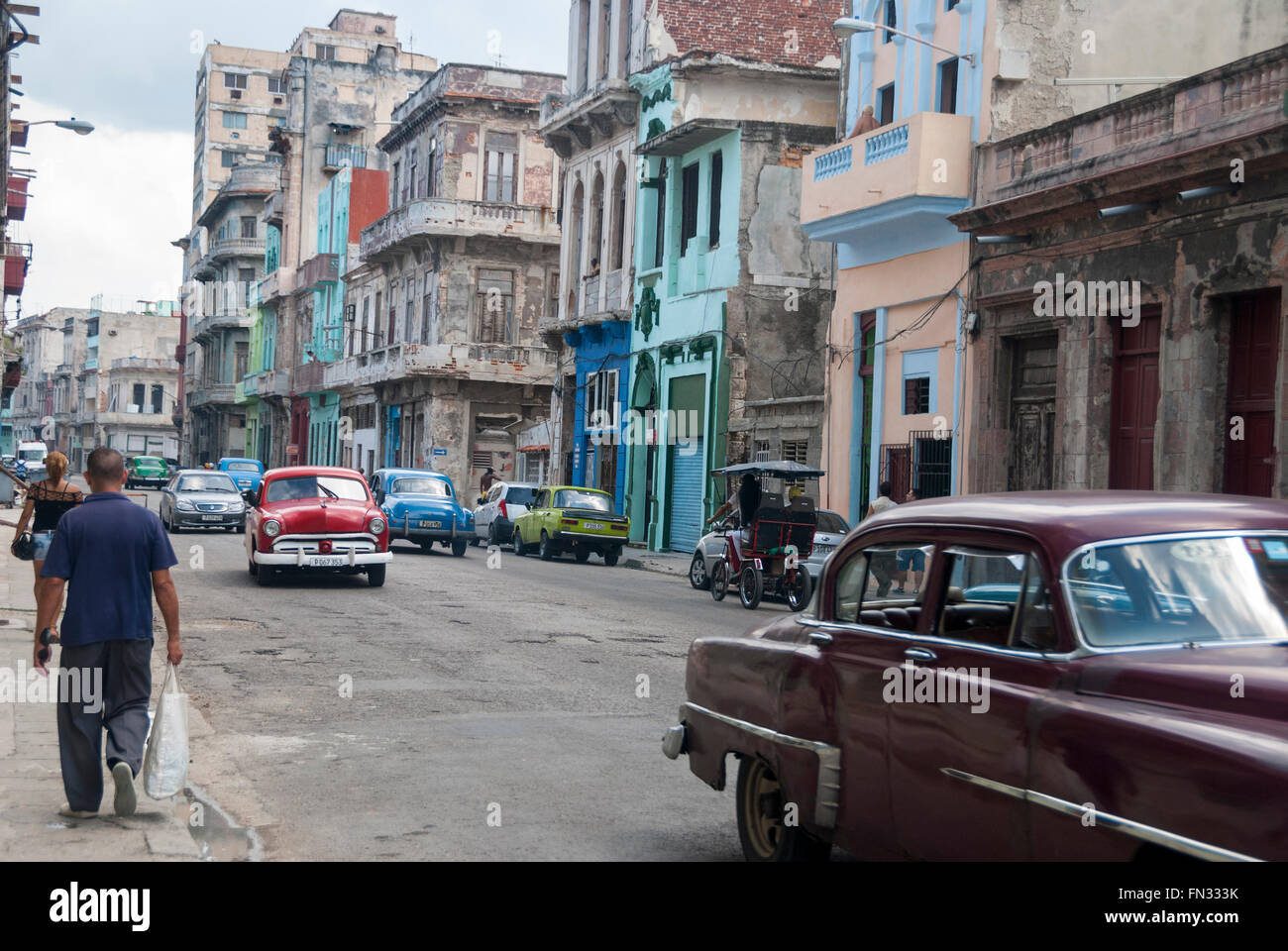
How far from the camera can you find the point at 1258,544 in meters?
4.75

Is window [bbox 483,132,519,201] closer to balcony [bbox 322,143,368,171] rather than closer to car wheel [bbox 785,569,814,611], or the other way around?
balcony [bbox 322,143,368,171]

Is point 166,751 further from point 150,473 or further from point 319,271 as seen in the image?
point 150,473

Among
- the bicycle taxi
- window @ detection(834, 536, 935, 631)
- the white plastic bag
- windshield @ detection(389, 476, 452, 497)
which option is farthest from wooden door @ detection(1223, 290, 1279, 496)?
windshield @ detection(389, 476, 452, 497)

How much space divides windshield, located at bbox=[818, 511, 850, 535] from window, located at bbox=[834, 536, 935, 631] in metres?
16.9

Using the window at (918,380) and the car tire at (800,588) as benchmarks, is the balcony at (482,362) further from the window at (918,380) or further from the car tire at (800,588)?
the car tire at (800,588)

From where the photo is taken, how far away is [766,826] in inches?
249

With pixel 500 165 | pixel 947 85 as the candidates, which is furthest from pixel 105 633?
pixel 500 165

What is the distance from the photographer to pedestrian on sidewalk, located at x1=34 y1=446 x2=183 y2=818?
7.12 m

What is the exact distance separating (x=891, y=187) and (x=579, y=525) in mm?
10140

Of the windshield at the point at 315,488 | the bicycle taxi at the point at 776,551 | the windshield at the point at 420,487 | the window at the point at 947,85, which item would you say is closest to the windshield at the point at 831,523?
the bicycle taxi at the point at 776,551

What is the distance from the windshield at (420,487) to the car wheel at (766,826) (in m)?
23.7

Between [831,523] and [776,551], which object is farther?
[831,523]
